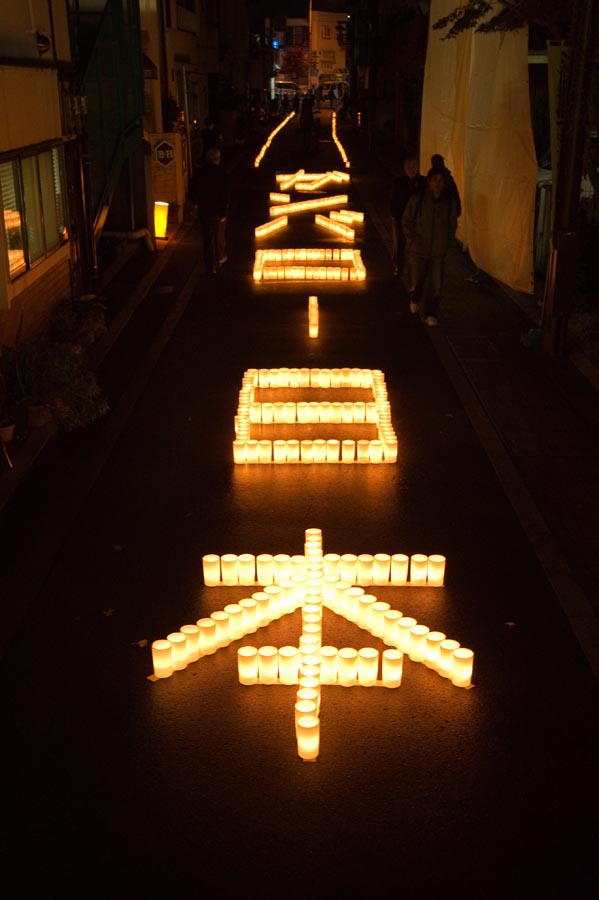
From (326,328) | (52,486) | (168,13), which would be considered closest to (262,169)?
(168,13)

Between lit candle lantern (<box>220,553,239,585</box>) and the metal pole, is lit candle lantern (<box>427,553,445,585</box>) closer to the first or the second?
lit candle lantern (<box>220,553,239,585</box>)

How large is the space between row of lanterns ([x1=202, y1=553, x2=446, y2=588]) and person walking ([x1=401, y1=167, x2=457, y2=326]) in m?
7.11

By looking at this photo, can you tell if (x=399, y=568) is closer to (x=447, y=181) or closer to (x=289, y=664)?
(x=289, y=664)

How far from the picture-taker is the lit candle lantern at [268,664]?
17.2 feet

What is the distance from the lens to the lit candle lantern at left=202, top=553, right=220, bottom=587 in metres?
6.29

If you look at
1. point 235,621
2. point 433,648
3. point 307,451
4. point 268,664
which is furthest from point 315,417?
point 268,664

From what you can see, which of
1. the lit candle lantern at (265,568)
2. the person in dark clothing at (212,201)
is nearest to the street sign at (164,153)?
the person in dark clothing at (212,201)

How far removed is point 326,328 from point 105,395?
408 cm

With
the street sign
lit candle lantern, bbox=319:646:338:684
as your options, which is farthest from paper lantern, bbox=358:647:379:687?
the street sign

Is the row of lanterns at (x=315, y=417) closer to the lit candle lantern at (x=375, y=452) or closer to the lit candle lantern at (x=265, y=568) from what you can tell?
the lit candle lantern at (x=375, y=452)

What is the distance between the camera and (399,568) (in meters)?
6.34

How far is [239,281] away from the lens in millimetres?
16750

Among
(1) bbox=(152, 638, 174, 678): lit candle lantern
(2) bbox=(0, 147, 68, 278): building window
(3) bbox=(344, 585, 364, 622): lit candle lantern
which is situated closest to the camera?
(1) bbox=(152, 638, 174, 678): lit candle lantern

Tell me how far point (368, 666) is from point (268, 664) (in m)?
0.55
